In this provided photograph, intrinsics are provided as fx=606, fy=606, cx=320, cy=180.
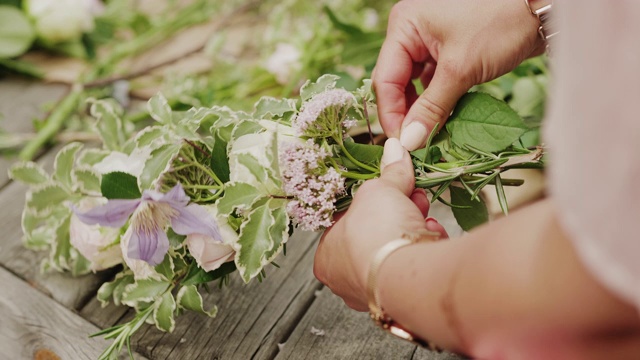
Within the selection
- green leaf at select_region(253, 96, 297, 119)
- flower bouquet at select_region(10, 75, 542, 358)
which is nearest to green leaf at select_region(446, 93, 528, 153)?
flower bouquet at select_region(10, 75, 542, 358)

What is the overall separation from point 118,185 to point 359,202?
0.34m

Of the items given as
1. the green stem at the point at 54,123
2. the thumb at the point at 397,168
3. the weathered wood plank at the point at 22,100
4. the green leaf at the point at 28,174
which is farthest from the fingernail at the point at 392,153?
the weathered wood plank at the point at 22,100

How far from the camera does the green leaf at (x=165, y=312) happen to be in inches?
34.0

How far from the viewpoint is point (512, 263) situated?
43cm

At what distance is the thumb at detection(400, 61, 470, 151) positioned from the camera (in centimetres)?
84

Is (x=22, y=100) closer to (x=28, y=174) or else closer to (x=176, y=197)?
(x=28, y=174)

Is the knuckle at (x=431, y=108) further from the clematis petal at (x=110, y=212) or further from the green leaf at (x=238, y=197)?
the clematis petal at (x=110, y=212)

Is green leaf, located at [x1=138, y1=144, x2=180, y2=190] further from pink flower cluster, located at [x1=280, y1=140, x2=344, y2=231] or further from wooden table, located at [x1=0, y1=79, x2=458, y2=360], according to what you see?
wooden table, located at [x1=0, y1=79, x2=458, y2=360]

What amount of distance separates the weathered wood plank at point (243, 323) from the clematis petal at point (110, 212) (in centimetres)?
28

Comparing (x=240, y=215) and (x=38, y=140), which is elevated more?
(x=240, y=215)

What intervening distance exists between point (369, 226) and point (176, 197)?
0.80 ft

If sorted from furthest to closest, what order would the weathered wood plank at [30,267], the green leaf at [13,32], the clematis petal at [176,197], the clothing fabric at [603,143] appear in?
the green leaf at [13,32] → the weathered wood plank at [30,267] → the clematis petal at [176,197] → the clothing fabric at [603,143]

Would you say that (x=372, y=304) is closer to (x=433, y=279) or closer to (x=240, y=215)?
(x=433, y=279)

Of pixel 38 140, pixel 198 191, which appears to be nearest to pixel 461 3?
pixel 198 191
